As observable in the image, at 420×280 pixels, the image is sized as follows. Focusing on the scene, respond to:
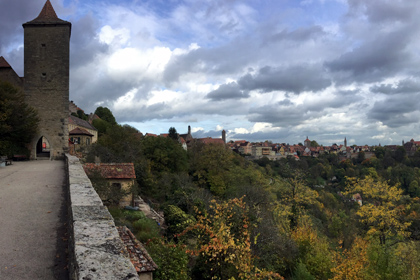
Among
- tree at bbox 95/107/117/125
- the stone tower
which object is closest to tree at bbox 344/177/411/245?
the stone tower

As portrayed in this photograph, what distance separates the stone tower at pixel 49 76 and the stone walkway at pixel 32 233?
12333 mm

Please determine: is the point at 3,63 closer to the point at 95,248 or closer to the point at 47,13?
the point at 47,13

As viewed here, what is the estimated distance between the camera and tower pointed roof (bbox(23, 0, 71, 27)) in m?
19.3

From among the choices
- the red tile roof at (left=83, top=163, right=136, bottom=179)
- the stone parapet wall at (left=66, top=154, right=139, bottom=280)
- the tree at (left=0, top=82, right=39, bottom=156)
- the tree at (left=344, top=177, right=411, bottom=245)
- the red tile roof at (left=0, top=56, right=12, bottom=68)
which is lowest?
the tree at (left=344, top=177, right=411, bottom=245)

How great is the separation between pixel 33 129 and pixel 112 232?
18.9 metres

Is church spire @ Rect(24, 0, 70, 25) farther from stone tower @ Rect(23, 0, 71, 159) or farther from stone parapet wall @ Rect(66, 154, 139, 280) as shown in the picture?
stone parapet wall @ Rect(66, 154, 139, 280)

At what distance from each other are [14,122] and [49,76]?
12.6 feet

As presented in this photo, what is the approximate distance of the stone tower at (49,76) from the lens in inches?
757

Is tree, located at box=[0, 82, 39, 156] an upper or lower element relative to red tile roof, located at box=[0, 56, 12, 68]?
lower

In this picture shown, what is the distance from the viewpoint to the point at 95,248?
295 centimetres

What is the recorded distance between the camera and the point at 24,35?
19.2 meters

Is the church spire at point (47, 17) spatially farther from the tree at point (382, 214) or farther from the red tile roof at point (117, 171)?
the tree at point (382, 214)

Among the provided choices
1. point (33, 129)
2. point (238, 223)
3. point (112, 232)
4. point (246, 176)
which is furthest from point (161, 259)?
point (246, 176)

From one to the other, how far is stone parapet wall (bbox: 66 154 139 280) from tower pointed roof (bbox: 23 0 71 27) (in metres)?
19.3
